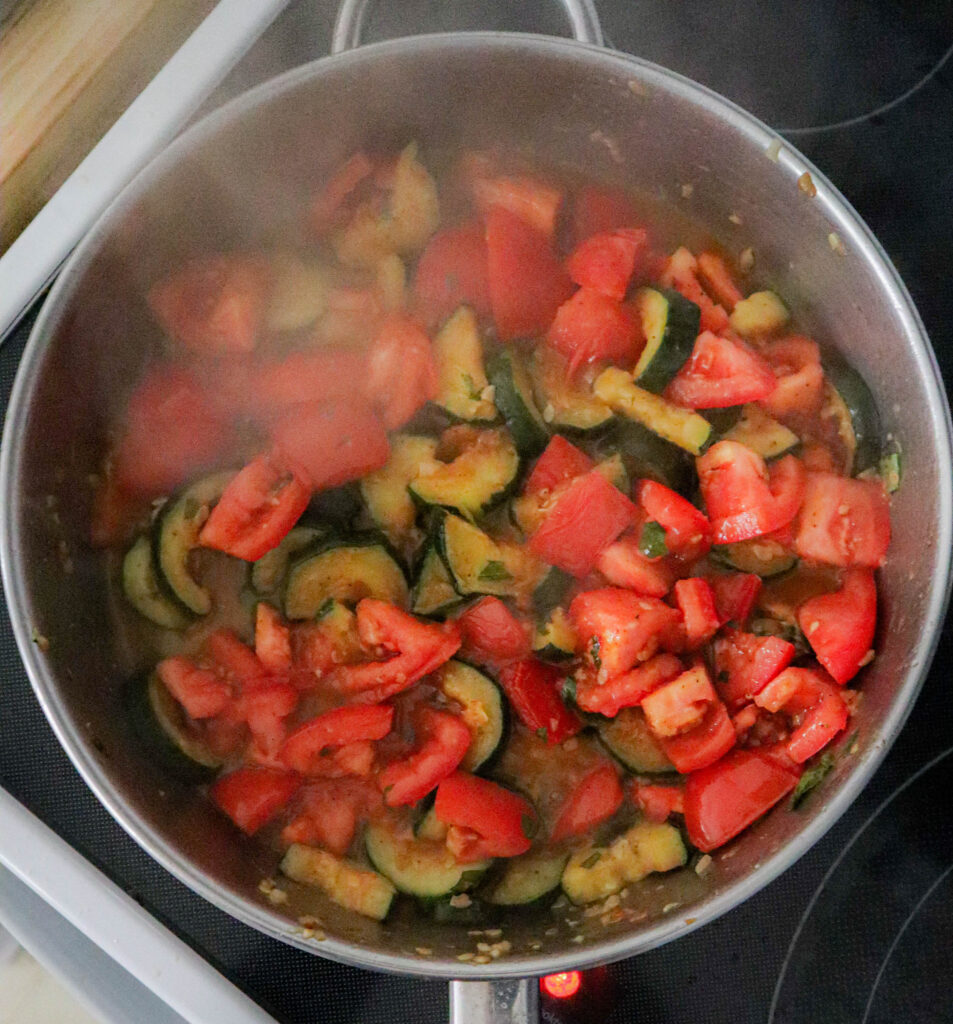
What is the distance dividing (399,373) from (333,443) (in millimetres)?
167

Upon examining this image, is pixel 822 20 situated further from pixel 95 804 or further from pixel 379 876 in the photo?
pixel 95 804

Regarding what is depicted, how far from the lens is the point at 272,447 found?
1.63 metres

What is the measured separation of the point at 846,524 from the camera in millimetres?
1558

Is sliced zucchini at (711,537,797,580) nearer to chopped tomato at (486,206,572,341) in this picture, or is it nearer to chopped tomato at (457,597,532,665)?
chopped tomato at (457,597,532,665)

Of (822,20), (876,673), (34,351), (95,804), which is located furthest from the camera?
(822,20)

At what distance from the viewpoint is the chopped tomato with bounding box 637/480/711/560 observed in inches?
61.6

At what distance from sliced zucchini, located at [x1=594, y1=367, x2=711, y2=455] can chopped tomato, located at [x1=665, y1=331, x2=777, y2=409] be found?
4cm

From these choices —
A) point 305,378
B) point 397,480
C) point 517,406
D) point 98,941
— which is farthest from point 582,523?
point 98,941

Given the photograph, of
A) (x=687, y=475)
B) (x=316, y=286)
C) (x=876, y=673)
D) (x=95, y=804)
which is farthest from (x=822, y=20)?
(x=95, y=804)

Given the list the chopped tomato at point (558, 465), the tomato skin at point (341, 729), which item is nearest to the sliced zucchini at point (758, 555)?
the chopped tomato at point (558, 465)

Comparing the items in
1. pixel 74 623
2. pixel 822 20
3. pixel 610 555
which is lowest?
pixel 610 555

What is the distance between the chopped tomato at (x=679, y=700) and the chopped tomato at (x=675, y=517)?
0.21 meters

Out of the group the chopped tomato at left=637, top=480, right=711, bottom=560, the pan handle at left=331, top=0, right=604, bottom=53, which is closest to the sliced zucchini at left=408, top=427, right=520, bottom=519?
the chopped tomato at left=637, top=480, right=711, bottom=560

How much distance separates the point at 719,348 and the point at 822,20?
0.74m
